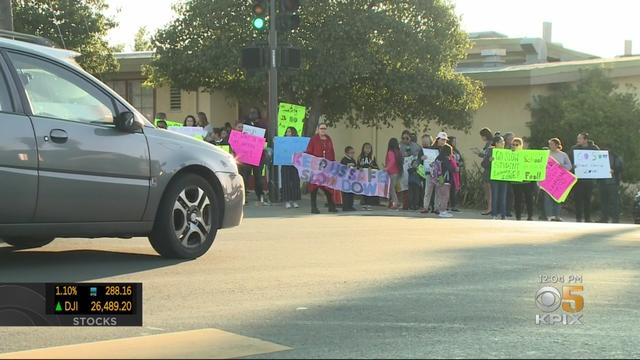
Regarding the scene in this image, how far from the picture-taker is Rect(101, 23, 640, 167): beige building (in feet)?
80.6

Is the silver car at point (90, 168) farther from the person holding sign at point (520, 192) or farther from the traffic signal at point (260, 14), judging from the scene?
A: the person holding sign at point (520, 192)

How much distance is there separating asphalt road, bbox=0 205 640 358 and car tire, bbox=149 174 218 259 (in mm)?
168

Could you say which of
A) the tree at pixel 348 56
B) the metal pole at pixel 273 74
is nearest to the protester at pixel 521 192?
the tree at pixel 348 56

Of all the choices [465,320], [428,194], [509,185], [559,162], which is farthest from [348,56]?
[465,320]

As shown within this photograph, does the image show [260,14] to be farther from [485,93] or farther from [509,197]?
[485,93]

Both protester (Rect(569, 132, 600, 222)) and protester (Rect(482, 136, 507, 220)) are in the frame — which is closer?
protester (Rect(482, 136, 507, 220))

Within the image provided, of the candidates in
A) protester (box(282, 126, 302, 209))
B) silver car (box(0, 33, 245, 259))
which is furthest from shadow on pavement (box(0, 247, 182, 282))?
protester (box(282, 126, 302, 209))

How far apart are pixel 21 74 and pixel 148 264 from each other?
1964 mm

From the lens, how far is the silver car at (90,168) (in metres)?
6.69

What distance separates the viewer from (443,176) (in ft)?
56.1

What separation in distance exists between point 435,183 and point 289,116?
11.8ft

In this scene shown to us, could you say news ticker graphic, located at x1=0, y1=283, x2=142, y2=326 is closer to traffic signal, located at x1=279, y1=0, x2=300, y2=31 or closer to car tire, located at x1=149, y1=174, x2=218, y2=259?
car tire, located at x1=149, y1=174, x2=218, y2=259

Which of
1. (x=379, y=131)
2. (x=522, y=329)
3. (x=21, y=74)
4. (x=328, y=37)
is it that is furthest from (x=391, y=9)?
(x=522, y=329)

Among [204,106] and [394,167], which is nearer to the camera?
[394,167]
